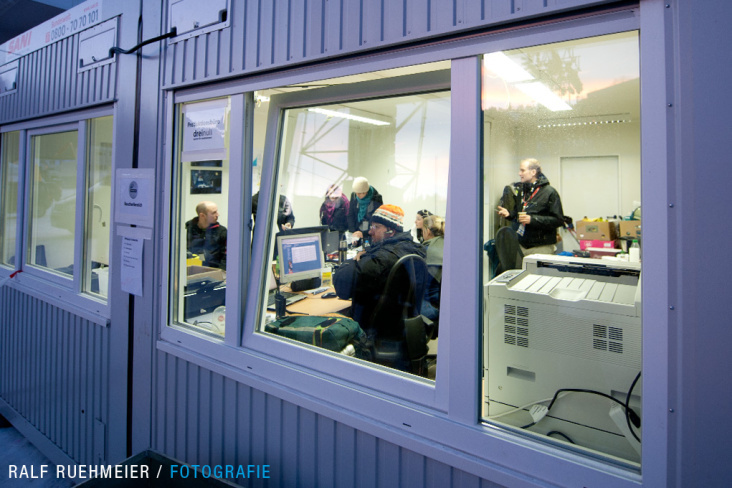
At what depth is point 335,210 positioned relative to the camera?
10.6 feet

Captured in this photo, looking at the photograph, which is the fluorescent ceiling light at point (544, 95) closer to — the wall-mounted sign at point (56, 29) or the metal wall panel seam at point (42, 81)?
the wall-mounted sign at point (56, 29)

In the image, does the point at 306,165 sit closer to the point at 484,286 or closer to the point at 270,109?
the point at 270,109

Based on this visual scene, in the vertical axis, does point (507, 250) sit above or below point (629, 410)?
above

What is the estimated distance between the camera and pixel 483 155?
4.95 feet

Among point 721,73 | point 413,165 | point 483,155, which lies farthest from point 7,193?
point 721,73

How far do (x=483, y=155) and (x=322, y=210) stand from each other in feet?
6.43

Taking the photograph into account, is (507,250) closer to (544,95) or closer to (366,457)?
(544,95)

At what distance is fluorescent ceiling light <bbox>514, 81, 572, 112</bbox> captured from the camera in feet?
5.87

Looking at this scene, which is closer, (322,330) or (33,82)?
(322,330)

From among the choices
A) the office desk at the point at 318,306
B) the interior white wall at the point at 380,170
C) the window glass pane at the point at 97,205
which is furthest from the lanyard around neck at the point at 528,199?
the window glass pane at the point at 97,205

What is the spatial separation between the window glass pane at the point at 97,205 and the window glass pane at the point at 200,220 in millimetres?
850

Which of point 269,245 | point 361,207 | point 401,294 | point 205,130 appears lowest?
point 401,294

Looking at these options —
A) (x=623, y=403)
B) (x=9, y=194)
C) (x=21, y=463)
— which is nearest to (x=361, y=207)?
(x=623, y=403)

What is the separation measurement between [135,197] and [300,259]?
1.09 metres
